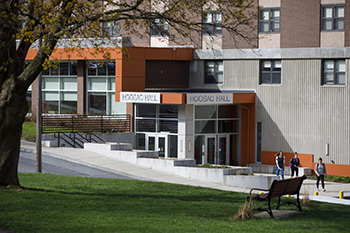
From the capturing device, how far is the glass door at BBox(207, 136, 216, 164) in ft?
125

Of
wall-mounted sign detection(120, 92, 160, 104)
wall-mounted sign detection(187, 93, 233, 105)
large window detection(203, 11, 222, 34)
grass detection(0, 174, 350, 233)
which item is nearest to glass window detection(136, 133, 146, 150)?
wall-mounted sign detection(120, 92, 160, 104)

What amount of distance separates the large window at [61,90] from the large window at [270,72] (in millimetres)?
13480

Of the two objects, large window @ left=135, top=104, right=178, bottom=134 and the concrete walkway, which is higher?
large window @ left=135, top=104, right=178, bottom=134

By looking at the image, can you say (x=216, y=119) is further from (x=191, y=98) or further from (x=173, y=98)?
(x=173, y=98)

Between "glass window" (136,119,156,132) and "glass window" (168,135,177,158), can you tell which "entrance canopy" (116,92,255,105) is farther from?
"glass window" (168,135,177,158)

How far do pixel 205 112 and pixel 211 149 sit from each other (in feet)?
8.54

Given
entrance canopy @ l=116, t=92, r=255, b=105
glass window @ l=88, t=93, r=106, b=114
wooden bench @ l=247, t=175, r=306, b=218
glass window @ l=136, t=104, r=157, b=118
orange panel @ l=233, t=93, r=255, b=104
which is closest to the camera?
wooden bench @ l=247, t=175, r=306, b=218

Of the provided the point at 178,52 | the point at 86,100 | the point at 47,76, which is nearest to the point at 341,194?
the point at 178,52

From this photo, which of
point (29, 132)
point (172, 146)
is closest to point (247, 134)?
point (172, 146)

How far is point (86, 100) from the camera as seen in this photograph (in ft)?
137

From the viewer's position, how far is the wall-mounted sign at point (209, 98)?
34.9m

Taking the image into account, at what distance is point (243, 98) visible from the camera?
Answer: 125 ft

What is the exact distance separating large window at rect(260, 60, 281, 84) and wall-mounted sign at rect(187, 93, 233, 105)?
330cm

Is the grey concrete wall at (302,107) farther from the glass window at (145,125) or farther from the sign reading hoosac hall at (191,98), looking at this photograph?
the glass window at (145,125)
